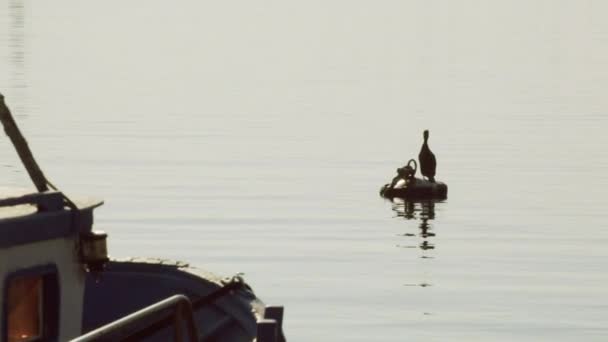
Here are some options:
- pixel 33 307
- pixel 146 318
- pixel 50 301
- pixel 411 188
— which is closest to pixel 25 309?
Answer: pixel 33 307

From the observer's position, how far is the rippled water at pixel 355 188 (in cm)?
3734

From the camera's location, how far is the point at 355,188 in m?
58.9

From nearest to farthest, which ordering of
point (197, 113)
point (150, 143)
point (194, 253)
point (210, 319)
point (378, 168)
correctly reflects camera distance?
point (210, 319)
point (194, 253)
point (378, 168)
point (150, 143)
point (197, 113)

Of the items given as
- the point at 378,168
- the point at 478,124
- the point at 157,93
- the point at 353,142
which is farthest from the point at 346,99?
the point at 378,168

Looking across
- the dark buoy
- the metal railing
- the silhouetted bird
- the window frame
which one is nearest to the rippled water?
the dark buoy

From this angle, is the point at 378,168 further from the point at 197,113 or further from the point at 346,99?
the point at 346,99

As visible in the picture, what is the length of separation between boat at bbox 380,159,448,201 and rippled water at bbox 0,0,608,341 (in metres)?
0.40

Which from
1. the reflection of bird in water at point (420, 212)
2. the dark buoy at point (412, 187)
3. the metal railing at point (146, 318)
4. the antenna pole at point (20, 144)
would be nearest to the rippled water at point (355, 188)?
the reflection of bird in water at point (420, 212)

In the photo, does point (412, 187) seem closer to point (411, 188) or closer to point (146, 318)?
point (411, 188)

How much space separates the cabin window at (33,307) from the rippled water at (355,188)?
17265 millimetres

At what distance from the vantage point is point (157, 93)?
366 feet

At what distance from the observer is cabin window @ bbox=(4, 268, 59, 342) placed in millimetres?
14648

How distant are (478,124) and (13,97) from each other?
3010 centimetres

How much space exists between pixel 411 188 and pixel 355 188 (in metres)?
5.11
